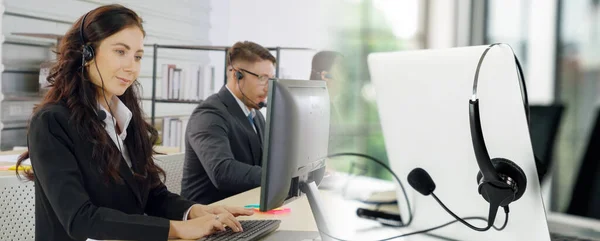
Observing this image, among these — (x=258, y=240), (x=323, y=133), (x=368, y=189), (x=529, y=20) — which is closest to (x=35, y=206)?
(x=258, y=240)

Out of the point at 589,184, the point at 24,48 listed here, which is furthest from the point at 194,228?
the point at 589,184

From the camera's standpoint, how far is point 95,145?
1.21 meters

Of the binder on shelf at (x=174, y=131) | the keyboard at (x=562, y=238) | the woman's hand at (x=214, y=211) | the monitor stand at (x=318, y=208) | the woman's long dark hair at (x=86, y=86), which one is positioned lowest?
the keyboard at (x=562, y=238)

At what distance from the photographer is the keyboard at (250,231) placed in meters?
1.19

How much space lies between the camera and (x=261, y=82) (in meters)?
1.69

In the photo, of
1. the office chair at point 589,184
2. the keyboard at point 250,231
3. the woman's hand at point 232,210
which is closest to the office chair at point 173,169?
the woman's hand at point 232,210

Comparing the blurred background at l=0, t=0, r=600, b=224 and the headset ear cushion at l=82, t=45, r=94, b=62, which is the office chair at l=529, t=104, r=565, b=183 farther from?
the headset ear cushion at l=82, t=45, r=94, b=62

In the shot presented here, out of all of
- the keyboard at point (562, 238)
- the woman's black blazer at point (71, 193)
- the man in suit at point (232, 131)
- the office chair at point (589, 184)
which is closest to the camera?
the woman's black blazer at point (71, 193)

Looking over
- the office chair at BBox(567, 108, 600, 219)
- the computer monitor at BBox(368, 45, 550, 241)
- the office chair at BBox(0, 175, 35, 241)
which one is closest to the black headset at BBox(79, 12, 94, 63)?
the office chair at BBox(0, 175, 35, 241)

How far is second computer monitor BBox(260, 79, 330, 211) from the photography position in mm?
1058

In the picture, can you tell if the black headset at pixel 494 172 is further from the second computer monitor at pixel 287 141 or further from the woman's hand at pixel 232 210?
the woman's hand at pixel 232 210

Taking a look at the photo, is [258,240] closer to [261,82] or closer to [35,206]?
[35,206]

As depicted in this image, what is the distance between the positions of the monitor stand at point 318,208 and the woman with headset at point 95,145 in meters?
0.18

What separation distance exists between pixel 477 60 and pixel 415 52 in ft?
0.51
